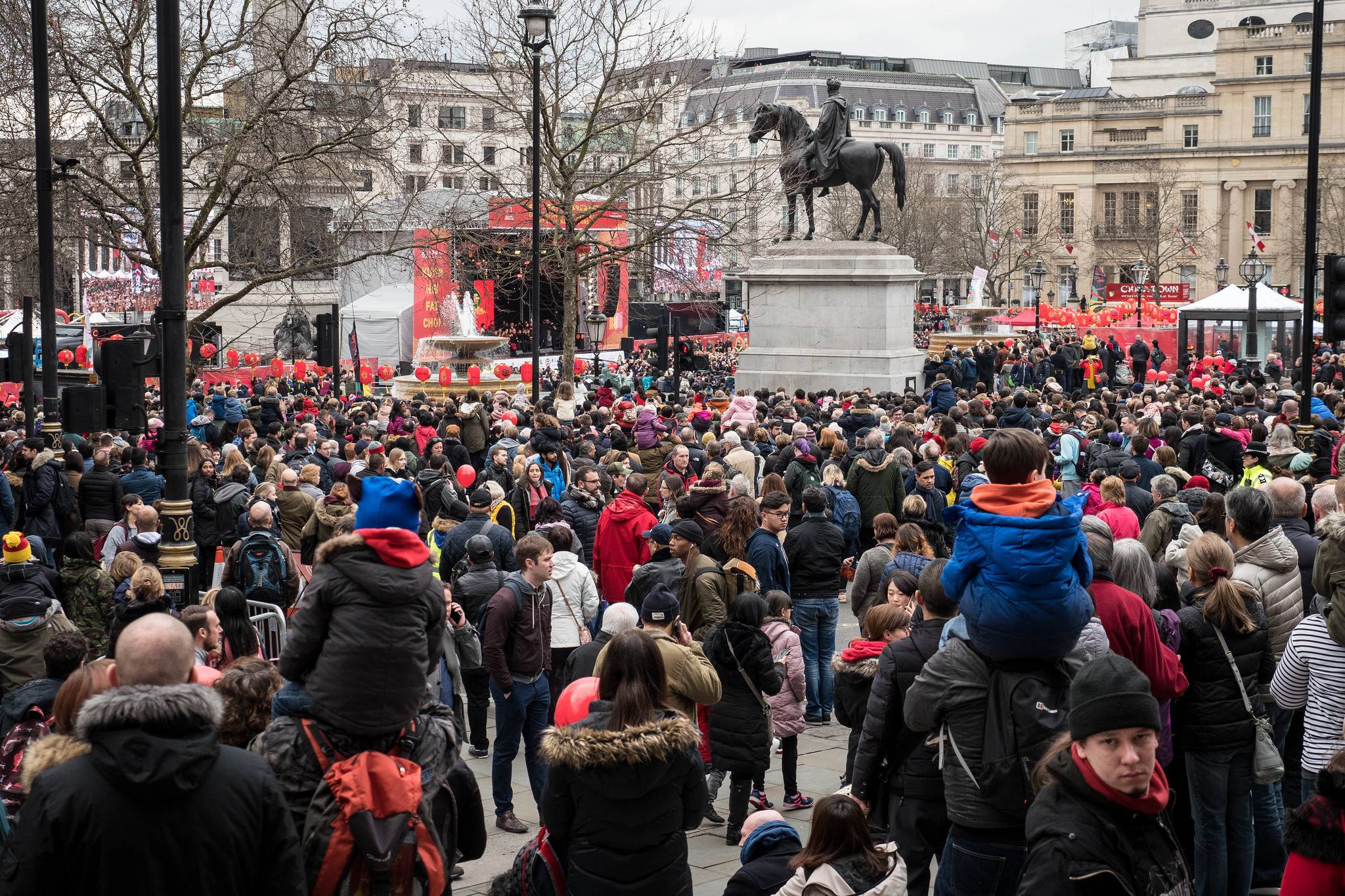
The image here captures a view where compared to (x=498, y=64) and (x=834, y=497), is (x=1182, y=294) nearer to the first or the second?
(x=498, y=64)

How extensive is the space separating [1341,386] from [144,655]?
2404 centimetres

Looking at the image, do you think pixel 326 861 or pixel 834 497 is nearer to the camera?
pixel 326 861

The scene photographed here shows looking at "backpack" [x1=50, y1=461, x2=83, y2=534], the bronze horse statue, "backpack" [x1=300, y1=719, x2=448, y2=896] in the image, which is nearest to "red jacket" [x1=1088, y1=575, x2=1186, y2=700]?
"backpack" [x1=300, y1=719, x2=448, y2=896]

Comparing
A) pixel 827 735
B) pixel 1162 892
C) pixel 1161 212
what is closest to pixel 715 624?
pixel 827 735

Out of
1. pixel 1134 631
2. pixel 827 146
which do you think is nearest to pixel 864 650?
pixel 1134 631

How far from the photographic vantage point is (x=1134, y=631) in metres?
5.77

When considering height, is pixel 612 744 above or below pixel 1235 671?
above

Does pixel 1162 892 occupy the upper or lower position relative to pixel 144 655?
lower

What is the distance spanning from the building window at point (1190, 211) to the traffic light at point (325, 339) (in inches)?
2773

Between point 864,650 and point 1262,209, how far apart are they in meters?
85.0

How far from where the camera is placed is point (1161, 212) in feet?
275

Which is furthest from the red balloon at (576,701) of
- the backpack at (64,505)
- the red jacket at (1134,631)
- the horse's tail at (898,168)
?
the horse's tail at (898,168)

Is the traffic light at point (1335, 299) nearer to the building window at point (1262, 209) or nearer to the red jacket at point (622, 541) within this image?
the red jacket at point (622, 541)

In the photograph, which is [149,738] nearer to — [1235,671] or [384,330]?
[1235,671]
